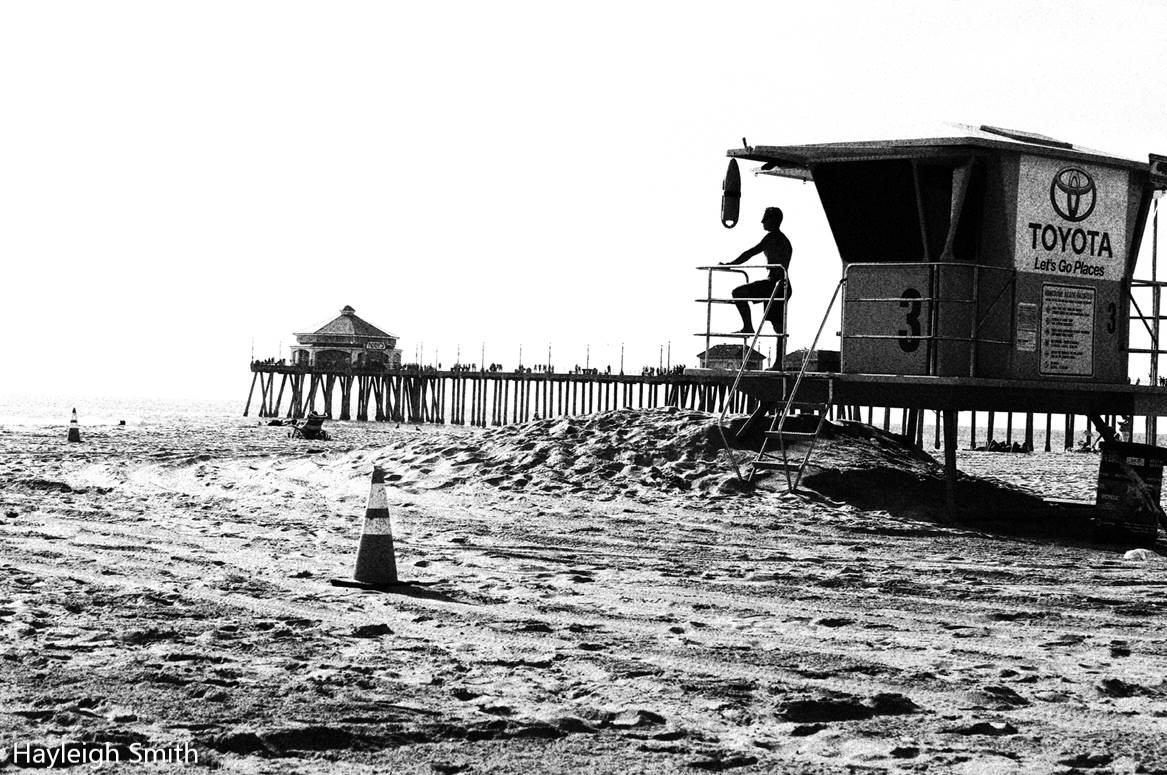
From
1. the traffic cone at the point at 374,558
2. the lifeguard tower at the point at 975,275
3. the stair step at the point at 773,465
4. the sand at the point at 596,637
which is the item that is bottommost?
the sand at the point at 596,637

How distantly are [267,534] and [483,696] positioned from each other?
21.3ft

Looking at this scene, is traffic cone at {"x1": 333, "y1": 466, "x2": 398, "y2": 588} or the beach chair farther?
the beach chair

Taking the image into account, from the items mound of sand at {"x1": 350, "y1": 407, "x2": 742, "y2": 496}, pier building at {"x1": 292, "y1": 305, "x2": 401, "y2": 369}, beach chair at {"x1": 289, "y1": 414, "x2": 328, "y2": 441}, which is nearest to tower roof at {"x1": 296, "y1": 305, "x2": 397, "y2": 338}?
pier building at {"x1": 292, "y1": 305, "x2": 401, "y2": 369}

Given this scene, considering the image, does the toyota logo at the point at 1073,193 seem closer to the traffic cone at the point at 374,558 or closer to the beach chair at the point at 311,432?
the traffic cone at the point at 374,558

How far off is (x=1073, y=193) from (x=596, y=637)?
29.9 ft

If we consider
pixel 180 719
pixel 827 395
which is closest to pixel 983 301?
pixel 827 395

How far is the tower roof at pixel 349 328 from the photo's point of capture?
252 feet

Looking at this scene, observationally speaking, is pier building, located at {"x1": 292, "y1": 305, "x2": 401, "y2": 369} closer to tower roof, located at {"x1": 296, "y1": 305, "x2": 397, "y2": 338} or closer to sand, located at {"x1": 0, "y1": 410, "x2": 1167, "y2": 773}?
tower roof, located at {"x1": 296, "y1": 305, "x2": 397, "y2": 338}

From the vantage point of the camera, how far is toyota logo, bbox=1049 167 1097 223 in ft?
45.2

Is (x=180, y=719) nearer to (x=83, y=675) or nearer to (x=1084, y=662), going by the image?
(x=83, y=675)
